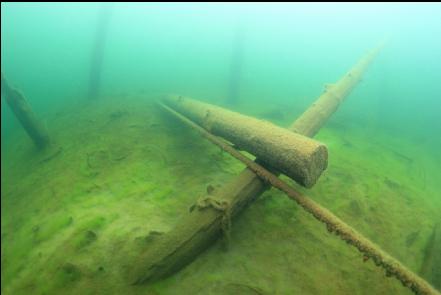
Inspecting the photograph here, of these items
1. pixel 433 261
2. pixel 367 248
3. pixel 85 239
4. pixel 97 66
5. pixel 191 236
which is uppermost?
pixel 367 248

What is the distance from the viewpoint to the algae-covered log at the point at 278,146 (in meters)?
2.57

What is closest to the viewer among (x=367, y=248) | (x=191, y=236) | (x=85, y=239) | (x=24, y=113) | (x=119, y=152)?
(x=367, y=248)

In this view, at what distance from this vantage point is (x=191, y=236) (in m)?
2.53

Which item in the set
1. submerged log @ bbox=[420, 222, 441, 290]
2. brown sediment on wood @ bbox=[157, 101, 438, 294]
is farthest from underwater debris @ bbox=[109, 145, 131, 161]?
submerged log @ bbox=[420, 222, 441, 290]

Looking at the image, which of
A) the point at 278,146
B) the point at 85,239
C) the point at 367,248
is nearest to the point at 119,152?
the point at 85,239

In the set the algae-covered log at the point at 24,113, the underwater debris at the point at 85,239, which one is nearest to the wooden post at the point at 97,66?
the algae-covered log at the point at 24,113

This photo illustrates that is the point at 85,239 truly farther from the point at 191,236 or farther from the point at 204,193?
the point at 204,193

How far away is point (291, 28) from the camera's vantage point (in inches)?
1366

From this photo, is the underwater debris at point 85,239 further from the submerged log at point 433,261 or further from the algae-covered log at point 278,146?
the submerged log at point 433,261

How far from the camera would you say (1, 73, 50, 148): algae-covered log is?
20.2 ft

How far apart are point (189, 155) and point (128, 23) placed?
6720cm

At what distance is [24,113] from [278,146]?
627 centimetres

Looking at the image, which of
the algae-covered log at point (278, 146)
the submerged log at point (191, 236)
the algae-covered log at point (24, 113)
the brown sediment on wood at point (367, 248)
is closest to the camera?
the brown sediment on wood at point (367, 248)

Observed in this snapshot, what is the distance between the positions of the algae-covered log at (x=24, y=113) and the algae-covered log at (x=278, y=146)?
4.96m
